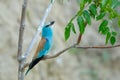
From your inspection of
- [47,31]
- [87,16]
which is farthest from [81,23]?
[47,31]

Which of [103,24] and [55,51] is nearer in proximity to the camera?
[103,24]

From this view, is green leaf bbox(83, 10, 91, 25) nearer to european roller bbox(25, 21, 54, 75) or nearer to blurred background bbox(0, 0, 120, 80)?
european roller bbox(25, 21, 54, 75)

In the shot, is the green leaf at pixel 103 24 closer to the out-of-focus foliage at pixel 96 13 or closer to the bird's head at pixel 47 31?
the out-of-focus foliage at pixel 96 13

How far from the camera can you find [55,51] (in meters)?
5.83

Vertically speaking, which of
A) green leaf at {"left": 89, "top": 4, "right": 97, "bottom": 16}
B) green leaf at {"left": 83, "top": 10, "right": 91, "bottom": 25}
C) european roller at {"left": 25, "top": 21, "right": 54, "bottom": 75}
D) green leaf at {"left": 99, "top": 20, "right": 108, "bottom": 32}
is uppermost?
green leaf at {"left": 89, "top": 4, "right": 97, "bottom": 16}

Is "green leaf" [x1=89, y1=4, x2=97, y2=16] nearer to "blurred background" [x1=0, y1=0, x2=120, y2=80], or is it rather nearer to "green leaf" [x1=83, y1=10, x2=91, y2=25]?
"green leaf" [x1=83, y1=10, x2=91, y2=25]

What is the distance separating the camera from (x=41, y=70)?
5.46m

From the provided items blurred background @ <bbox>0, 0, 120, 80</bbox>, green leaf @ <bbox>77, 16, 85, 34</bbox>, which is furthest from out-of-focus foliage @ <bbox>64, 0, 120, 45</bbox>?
blurred background @ <bbox>0, 0, 120, 80</bbox>

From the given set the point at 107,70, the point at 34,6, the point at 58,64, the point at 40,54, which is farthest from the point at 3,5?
the point at 40,54

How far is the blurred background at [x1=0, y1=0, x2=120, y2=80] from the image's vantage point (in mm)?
5168

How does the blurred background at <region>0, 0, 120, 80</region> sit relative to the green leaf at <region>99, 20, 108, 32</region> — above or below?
below

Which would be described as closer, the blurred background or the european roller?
the european roller

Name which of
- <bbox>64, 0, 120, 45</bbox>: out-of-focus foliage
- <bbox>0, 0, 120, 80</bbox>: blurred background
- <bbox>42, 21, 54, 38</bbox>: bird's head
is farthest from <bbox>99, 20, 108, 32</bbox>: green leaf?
<bbox>0, 0, 120, 80</bbox>: blurred background

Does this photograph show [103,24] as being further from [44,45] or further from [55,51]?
[55,51]
